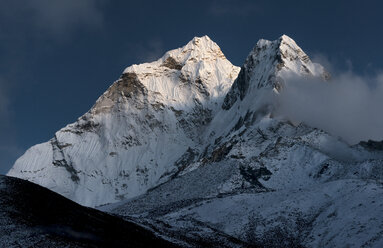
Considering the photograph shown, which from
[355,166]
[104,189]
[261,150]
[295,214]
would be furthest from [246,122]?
[295,214]

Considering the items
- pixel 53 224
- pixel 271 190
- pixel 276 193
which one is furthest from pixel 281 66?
pixel 53 224

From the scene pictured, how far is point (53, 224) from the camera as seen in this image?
3916 centimetres

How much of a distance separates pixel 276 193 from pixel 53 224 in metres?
39.1

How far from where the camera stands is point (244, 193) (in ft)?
243

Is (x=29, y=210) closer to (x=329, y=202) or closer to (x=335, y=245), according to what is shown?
(x=335, y=245)

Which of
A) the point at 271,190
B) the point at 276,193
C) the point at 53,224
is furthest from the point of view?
the point at 271,190

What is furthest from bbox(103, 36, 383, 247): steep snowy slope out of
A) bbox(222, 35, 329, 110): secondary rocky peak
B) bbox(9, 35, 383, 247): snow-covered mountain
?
bbox(222, 35, 329, 110): secondary rocky peak

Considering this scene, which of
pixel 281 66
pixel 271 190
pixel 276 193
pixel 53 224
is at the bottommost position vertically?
pixel 53 224

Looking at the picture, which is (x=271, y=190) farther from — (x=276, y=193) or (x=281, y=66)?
(x=281, y=66)

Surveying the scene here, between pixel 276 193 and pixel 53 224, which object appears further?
pixel 276 193

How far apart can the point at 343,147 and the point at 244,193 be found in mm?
53072

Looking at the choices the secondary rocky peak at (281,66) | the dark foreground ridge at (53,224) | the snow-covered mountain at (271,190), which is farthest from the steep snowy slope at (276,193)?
the dark foreground ridge at (53,224)

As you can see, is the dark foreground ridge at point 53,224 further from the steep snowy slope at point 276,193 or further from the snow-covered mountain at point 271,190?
the steep snowy slope at point 276,193

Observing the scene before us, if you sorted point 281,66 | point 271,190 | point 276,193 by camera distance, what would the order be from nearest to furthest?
point 276,193 < point 271,190 < point 281,66
